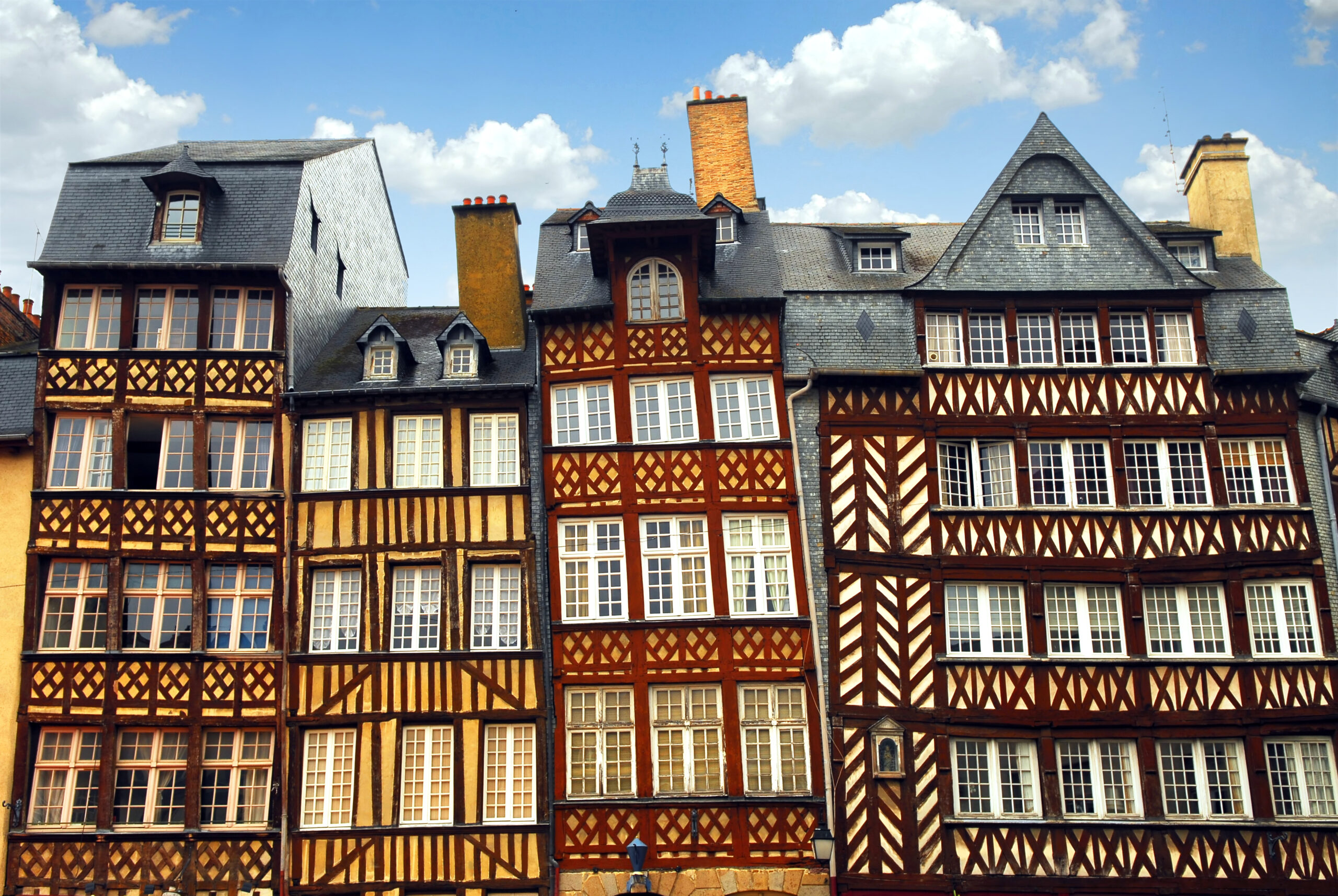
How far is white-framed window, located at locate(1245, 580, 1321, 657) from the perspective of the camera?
17.0 m

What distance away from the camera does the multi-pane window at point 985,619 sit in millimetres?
16984

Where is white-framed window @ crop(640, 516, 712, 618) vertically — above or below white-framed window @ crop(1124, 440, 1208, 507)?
below

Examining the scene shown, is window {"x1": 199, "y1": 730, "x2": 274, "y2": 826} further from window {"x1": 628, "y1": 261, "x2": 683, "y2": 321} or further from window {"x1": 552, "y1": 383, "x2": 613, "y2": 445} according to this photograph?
window {"x1": 628, "y1": 261, "x2": 683, "y2": 321}

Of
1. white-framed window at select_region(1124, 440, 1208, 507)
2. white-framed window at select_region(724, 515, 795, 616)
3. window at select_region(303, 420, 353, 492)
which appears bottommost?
white-framed window at select_region(724, 515, 795, 616)

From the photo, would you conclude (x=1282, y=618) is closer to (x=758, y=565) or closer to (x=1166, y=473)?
(x=1166, y=473)

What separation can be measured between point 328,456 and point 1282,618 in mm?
14501

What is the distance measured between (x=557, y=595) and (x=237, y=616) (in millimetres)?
4816

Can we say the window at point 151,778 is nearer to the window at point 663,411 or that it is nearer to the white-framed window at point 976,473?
the window at point 663,411

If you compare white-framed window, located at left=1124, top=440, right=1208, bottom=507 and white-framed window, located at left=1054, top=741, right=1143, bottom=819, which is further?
white-framed window, located at left=1124, top=440, right=1208, bottom=507

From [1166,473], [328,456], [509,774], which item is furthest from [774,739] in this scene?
[328,456]

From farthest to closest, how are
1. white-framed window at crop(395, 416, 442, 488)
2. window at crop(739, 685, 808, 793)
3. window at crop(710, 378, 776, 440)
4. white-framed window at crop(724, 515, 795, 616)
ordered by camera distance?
white-framed window at crop(395, 416, 442, 488) < window at crop(710, 378, 776, 440) < white-framed window at crop(724, 515, 795, 616) < window at crop(739, 685, 808, 793)

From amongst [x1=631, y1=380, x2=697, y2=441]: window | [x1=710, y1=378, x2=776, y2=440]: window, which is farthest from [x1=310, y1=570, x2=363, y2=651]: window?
[x1=710, y1=378, x2=776, y2=440]: window

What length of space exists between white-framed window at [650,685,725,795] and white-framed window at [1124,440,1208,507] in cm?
707

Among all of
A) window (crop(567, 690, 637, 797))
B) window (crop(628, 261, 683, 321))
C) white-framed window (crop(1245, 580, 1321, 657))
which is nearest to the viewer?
window (crop(567, 690, 637, 797))
